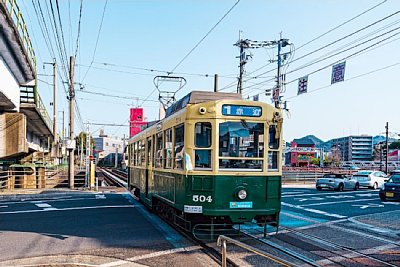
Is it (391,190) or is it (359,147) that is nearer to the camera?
(391,190)

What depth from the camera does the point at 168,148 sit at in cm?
1045

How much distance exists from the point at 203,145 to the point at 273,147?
1524 millimetres

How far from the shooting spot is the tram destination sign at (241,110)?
8859 millimetres

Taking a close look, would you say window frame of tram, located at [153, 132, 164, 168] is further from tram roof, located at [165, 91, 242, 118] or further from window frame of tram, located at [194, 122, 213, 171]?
window frame of tram, located at [194, 122, 213, 171]

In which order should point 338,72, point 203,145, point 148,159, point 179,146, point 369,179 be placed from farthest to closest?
point 369,179 < point 338,72 < point 148,159 < point 179,146 < point 203,145

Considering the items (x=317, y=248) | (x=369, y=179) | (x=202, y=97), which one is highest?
(x=202, y=97)

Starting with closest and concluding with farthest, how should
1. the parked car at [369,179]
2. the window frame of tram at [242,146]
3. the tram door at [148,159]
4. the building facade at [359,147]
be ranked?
the window frame of tram at [242,146] → the tram door at [148,159] → the parked car at [369,179] → the building facade at [359,147]

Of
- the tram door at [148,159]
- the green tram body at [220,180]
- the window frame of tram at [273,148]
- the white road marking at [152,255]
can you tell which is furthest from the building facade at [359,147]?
Answer: the white road marking at [152,255]

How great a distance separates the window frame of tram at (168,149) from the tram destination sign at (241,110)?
1925mm

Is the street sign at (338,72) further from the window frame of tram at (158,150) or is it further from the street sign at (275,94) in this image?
the window frame of tram at (158,150)

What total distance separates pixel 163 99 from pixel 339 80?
7.39 meters

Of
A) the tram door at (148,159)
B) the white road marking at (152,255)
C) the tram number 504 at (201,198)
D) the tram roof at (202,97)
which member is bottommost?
the white road marking at (152,255)

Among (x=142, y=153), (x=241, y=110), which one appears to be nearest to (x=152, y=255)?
Result: (x=241, y=110)

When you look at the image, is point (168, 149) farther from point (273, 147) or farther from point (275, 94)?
point (275, 94)
